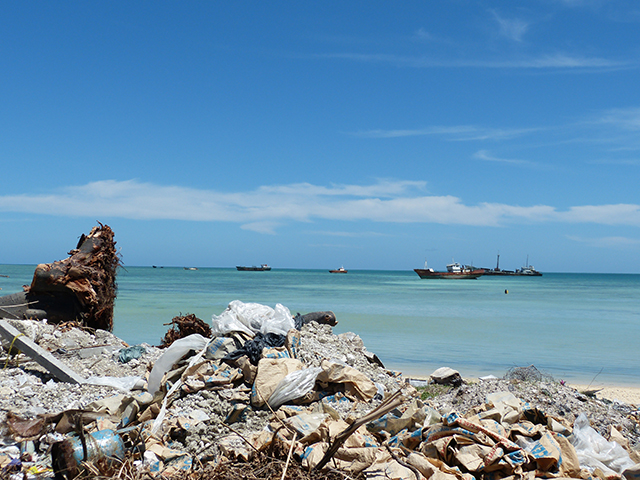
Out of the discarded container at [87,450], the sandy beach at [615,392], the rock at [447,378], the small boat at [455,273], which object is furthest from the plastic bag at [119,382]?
the small boat at [455,273]

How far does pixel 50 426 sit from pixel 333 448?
2.47 meters

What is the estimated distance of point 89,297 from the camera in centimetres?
904

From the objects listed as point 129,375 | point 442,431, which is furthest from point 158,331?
point 442,431

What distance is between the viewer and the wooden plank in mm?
5914

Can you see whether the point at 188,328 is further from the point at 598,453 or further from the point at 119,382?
the point at 598,453

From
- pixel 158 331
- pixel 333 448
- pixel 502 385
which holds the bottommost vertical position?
pixel 158 331

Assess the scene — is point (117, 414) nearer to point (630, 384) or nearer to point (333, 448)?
point (333, 448)

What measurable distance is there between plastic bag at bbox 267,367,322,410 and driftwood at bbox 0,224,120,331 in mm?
5621

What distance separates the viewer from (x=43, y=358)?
5949mm

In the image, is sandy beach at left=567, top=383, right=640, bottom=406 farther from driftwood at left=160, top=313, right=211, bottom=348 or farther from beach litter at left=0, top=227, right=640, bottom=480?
driftwood at left=160, top=313, right=211, bottom=348

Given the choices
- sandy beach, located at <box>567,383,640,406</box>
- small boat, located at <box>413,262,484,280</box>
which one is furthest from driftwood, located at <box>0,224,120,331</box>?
small boat, located at <box>413,262,484,280</box>

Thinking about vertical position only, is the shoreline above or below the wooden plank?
below

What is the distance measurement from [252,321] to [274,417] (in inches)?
104

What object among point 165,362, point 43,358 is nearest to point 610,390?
point 165,362
